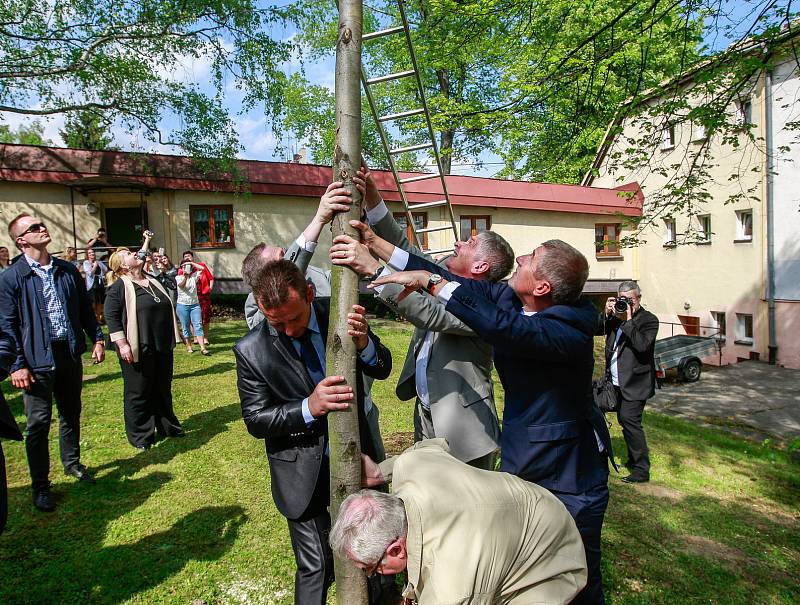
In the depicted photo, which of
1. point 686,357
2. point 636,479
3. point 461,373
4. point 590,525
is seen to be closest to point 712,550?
point 636,479

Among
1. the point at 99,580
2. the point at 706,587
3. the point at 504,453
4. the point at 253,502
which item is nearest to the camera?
the point at 504,453

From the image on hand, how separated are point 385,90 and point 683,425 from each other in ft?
59.7

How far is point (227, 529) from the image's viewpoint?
412cm

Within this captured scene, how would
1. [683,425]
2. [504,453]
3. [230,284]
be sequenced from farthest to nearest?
[230,284]
[683,425]
[504,453]

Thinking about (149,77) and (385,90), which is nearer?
(149,77)

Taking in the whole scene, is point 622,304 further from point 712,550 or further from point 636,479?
point 712,550

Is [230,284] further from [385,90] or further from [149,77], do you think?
[385,90]

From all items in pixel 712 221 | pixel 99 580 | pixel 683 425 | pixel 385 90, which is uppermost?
pixel 385 90

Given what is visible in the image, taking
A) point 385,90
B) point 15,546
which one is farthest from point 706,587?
point 385,90

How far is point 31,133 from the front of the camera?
169 ft

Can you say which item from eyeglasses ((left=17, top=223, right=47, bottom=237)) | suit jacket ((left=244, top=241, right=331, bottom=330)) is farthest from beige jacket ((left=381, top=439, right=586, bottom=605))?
eyeglasses ((left=17, top=223, right=47, bottom=237))

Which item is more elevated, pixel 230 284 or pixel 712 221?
pixel 712 221

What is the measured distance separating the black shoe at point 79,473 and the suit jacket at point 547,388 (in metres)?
3.97

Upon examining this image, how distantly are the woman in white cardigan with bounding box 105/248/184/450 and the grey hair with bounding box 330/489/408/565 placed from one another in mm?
4553
